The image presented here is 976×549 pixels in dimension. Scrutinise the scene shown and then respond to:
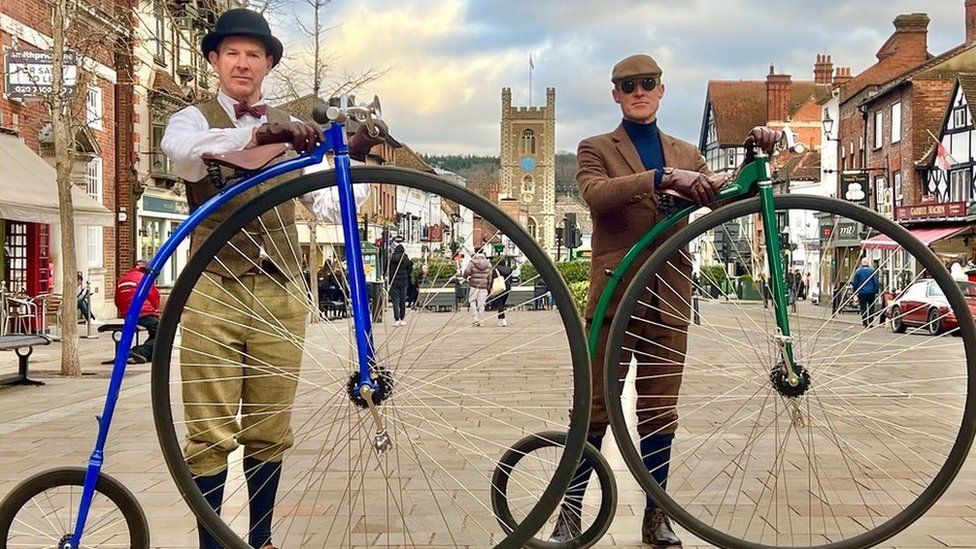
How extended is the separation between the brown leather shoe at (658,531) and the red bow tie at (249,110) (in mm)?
2210

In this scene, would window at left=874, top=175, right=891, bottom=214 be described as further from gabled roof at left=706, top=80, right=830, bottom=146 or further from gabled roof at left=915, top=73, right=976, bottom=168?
gabled roof at left=706, top=80, right=830, bottom=146

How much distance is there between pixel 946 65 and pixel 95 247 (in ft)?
103

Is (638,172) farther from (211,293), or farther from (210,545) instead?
(210,545)

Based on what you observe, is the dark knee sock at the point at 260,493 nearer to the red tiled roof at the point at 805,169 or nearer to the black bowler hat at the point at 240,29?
the black bowler hat at the point at 240,29

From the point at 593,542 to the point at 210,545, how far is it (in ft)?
4.57

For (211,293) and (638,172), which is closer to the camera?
(211,293)

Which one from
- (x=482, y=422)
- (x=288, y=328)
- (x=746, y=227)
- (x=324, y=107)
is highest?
(x=324, y=107)

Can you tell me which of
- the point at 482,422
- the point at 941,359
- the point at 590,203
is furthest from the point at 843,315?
the point at 482,422

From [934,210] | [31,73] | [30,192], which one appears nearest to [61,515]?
[31,73]

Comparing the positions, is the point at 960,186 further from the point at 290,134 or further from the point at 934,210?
the point at 290,134

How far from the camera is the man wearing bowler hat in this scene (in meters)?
3.35

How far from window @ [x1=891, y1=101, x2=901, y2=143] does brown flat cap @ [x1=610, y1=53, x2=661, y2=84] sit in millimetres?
41096

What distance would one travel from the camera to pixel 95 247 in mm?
25812

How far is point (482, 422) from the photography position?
3635mm
